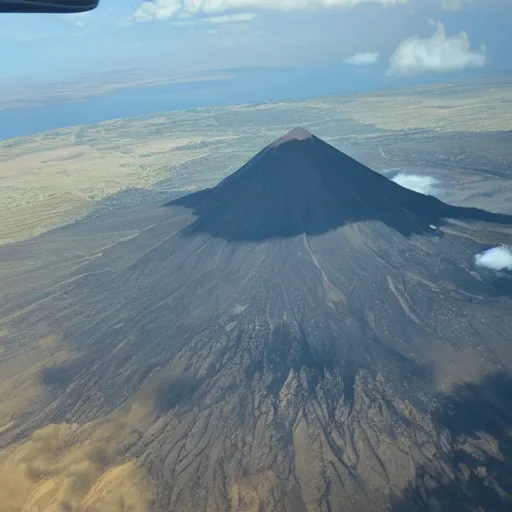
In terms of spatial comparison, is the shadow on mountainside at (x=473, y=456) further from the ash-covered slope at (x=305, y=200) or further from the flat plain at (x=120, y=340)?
the ash-covered slope at (x=305, y=200)

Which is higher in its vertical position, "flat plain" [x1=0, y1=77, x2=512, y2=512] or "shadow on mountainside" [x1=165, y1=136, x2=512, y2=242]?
"shadow on mountainside" [x1=165, y1=136, x2=512, y2=242]

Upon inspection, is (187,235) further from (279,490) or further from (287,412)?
(279,490)

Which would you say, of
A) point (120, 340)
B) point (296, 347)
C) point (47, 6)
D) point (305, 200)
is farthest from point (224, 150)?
point (47, 6)

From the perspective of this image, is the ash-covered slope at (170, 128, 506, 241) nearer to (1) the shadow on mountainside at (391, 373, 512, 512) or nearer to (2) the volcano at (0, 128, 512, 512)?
(2) the volcano at (0, 128, 512, 512)

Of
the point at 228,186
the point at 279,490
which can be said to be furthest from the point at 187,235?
the point at 279,490

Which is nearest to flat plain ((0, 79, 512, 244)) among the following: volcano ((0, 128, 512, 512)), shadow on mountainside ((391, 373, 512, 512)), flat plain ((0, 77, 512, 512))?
flat plain ((0, 77, 512, 512))

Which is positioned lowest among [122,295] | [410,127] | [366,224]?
[410,127]
